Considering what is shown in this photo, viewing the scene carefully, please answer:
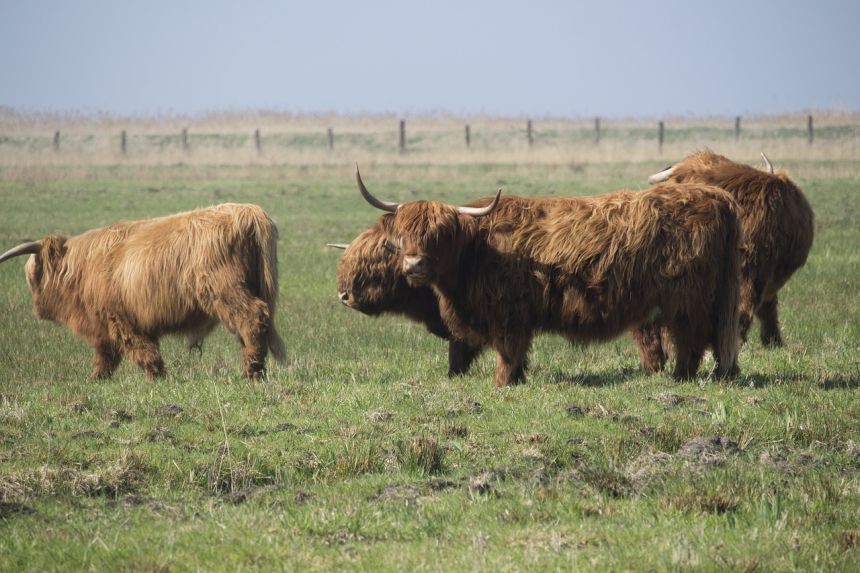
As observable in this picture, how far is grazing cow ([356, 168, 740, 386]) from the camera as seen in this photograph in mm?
7754

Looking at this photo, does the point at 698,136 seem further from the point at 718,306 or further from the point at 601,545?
the point at 601,545

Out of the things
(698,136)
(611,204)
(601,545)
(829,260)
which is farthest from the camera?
(698,136)

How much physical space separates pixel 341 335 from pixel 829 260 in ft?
25.4

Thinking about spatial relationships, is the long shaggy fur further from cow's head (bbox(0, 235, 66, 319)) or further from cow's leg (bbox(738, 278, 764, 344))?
cow's head (bbox(0, 235, 66, 319))

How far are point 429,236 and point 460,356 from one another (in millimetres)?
1316

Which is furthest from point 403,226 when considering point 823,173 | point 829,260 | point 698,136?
point 698,136

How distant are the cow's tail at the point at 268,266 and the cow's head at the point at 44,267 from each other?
2.09 m

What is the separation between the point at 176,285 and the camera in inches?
339

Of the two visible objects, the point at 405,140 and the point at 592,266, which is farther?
the point at 405,140

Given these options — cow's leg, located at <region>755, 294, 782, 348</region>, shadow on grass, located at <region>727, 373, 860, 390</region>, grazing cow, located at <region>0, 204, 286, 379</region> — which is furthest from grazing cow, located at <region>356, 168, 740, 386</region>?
cow's leg, located at <region>755, 294, 782, 348</region>

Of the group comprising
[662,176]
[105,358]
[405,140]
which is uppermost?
[662,176]

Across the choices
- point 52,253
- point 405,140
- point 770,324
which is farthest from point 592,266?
point 405,140

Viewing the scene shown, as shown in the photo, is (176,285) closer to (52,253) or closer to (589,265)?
(52,253)

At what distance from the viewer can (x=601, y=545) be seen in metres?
4.67
